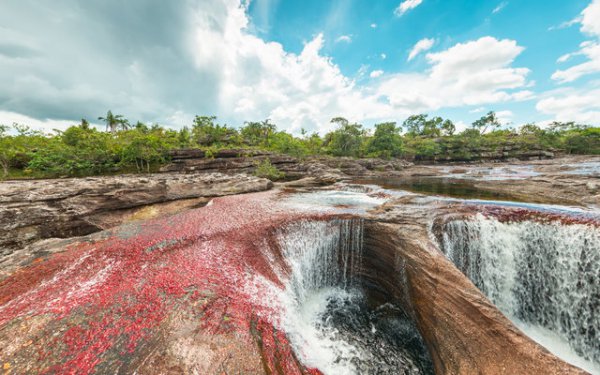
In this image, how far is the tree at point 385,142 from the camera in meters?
53.9

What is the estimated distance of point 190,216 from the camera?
953 centimetres

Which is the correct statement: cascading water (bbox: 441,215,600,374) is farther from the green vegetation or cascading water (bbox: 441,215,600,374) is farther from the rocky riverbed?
the green vegetation

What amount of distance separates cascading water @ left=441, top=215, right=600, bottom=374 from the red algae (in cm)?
683

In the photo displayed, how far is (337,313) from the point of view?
7.29 metres

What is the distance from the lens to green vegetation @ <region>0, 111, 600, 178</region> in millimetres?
27422

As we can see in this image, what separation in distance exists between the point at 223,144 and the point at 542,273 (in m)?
47.1

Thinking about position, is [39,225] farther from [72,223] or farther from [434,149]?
[434,149]

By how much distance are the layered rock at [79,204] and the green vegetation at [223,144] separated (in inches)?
682

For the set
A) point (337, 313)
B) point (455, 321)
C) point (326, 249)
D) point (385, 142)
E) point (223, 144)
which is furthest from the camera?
point (385, 142)

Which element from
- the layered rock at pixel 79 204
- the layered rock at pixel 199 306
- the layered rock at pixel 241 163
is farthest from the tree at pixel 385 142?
the layered rock at pixel 199 306

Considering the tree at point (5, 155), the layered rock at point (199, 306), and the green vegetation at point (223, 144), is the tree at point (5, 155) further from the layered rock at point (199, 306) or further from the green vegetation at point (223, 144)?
the layered rock at point (199, 306)

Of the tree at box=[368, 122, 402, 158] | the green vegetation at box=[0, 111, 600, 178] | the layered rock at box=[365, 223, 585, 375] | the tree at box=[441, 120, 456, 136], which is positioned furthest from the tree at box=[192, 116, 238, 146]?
the tree at box=[441, 120, 456, 136]

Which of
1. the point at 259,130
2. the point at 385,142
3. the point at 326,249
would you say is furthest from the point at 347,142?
the point at 326,249

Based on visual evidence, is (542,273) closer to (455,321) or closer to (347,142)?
(455,321)
